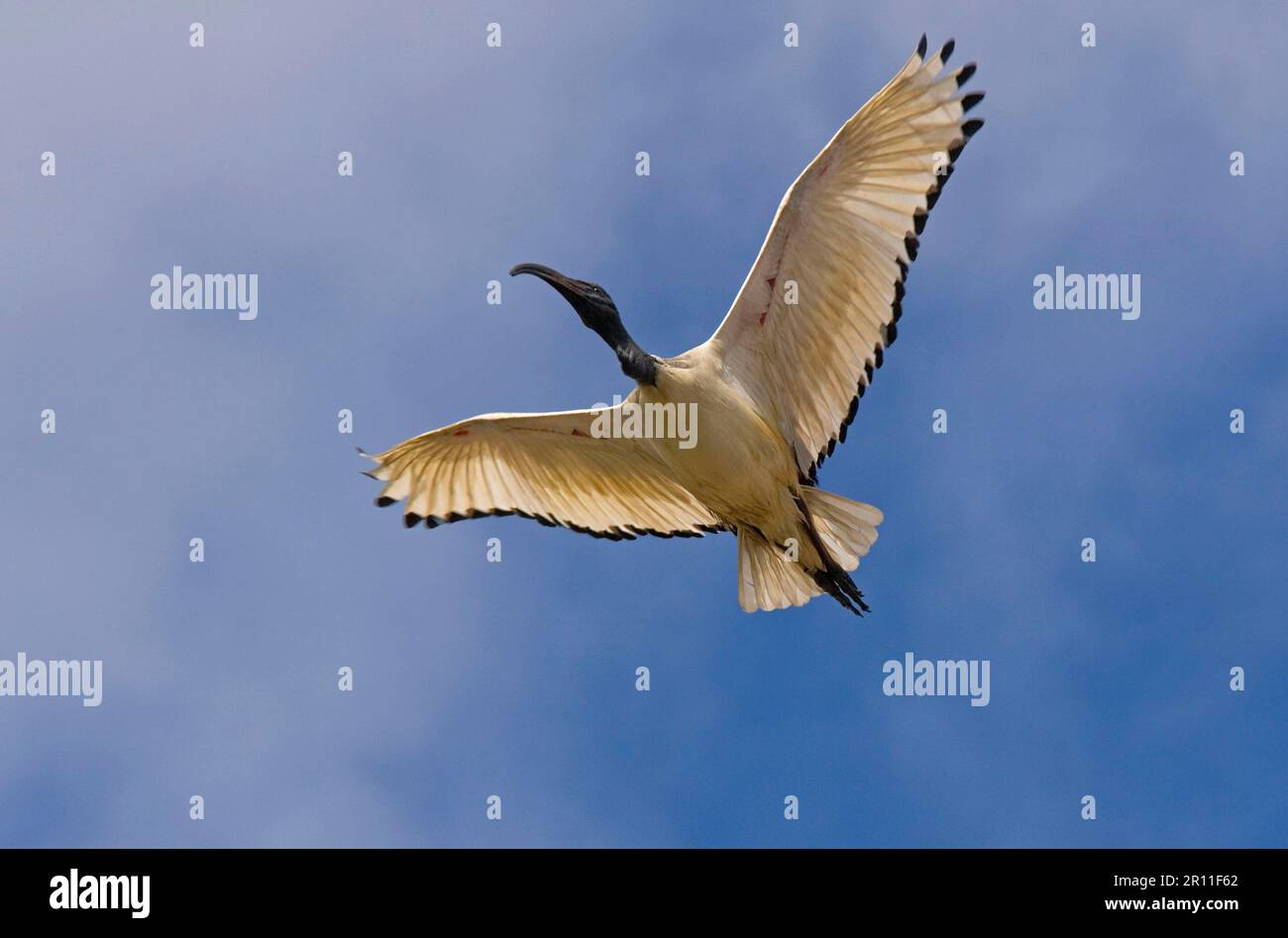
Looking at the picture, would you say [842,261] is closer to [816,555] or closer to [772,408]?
Result: [772,408]

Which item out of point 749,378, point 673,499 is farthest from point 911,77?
point 673,499

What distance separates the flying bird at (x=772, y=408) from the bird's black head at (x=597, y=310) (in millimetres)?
18

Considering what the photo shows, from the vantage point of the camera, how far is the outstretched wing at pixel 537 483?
57.2ft

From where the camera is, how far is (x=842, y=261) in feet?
53.4

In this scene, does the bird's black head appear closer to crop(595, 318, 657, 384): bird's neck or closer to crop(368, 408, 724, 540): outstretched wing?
crop(595, 318, 657, 384): bird's neck

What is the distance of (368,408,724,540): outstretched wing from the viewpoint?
17.4 meters

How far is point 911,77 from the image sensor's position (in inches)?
625

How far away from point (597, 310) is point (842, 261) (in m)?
2.24

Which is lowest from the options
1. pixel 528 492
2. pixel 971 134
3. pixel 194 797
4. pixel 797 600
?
pixel 194 797

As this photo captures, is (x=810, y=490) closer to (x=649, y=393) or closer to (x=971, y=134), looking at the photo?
(x=649, y=393)

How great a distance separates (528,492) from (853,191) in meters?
4.35

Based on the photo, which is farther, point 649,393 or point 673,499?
point 673,499

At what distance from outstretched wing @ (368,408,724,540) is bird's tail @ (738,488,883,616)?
772 millimetres

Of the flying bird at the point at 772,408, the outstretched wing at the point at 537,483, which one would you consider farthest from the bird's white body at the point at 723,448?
the outstretched wing at the point at 537,483
